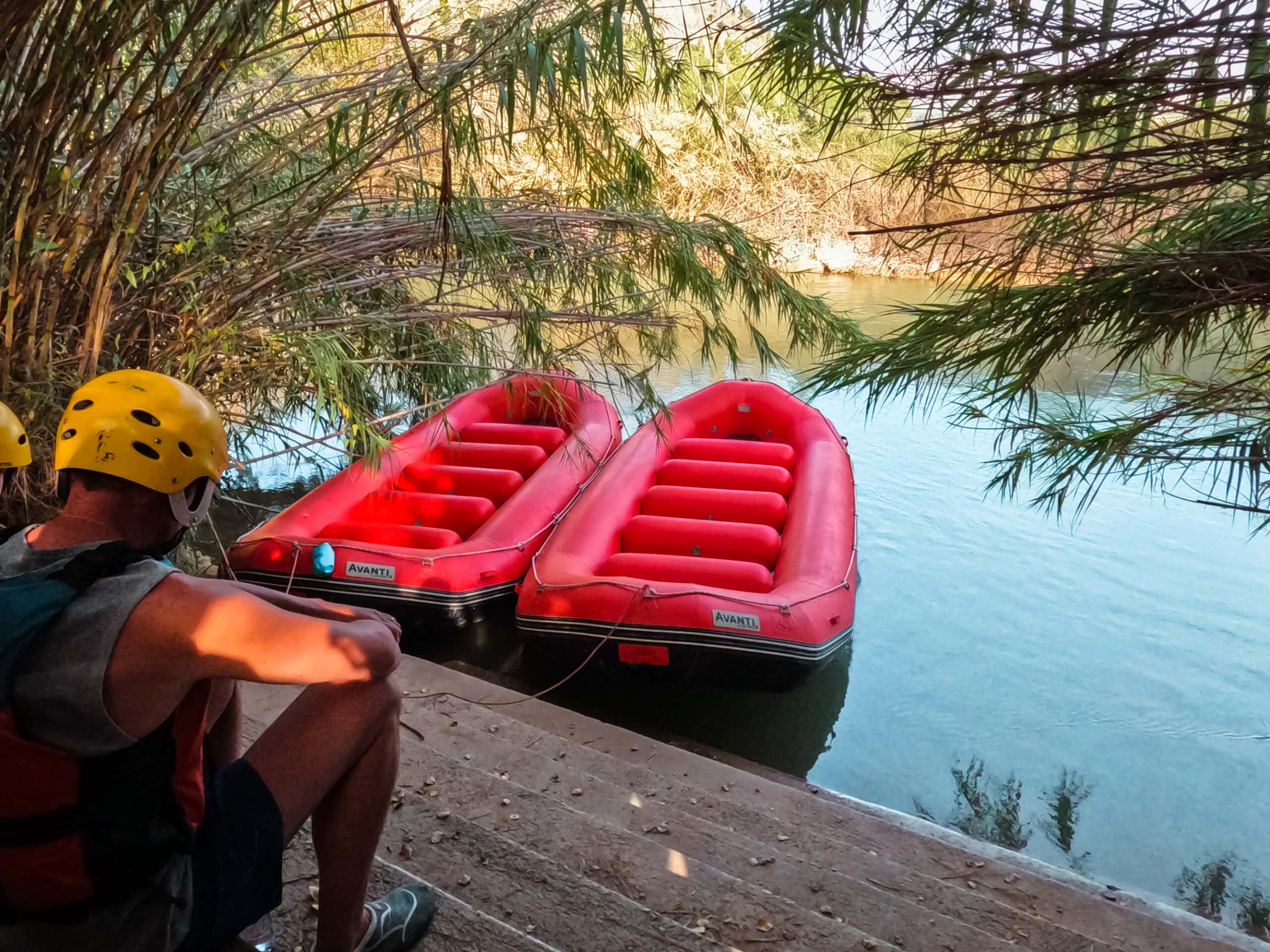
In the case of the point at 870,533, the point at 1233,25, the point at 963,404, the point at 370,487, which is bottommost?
the point at 870,533

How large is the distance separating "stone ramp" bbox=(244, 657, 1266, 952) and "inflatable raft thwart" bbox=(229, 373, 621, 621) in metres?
0.90

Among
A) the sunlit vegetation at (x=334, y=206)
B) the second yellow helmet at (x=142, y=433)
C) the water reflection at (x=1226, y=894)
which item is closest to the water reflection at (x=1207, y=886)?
the water reflection at (x=1226, y=894)

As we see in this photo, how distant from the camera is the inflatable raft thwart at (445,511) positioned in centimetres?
285

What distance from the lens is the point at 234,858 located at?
3.07ft

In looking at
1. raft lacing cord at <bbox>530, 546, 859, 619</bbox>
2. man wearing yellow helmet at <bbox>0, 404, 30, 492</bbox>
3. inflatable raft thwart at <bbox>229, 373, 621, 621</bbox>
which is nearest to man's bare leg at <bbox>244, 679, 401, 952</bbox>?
man wearing yellow helmet at <bbox>0, 404, 30, 492</bbox>

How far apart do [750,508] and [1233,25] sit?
2.20 meters

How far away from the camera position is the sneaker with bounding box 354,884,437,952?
3.60 feet

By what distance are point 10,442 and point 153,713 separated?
494mm

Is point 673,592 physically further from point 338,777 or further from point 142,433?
point 142,433

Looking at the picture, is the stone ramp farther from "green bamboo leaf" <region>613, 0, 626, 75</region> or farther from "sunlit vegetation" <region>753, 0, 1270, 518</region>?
"green bamboo leaf" <region>613, 0, 626, 75</region>

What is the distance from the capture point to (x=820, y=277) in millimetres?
4492

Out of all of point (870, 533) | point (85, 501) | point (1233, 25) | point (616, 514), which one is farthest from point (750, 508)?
point (85, 501)

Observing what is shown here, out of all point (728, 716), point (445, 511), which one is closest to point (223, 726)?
point (728, 716)

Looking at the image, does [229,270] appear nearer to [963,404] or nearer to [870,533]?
[963,404]
